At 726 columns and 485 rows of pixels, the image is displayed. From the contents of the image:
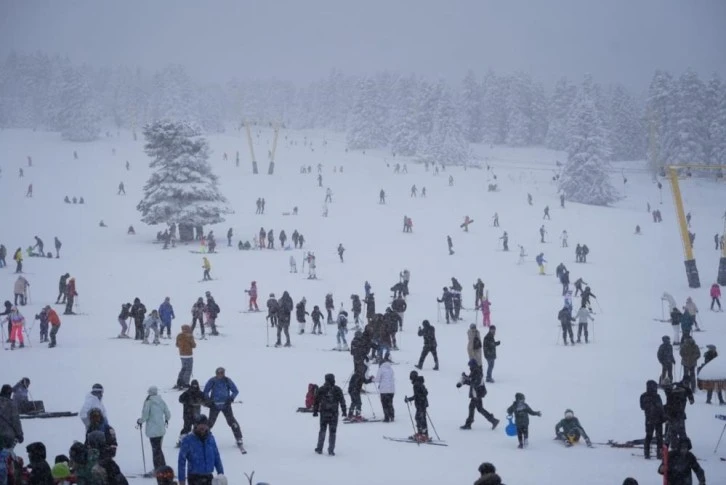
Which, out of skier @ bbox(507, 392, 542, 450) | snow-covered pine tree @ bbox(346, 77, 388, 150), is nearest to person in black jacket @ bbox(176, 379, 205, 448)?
skier @ bbox(507, 392, 542, 450)

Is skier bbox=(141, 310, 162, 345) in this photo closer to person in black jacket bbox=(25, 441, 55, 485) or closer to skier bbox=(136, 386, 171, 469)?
skier bbox=(136, 386, 171, 469)

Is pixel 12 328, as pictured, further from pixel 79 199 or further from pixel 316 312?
pixel 79 199

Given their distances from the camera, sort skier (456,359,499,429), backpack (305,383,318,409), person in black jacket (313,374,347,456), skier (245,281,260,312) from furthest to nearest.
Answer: skier (245,281,260,312), backpack (305,383,318,409), skier (456,359,499,429), person in black jacket (313,374,347,456)

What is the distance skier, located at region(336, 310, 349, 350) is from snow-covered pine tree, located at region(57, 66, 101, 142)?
78.0 meters

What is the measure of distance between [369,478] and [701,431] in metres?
6.74

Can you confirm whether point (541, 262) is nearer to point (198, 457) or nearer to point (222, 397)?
point (222, 397)

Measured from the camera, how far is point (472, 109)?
380ft

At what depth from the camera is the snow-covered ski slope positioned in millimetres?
11695

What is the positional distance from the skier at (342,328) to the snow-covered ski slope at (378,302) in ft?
2.44

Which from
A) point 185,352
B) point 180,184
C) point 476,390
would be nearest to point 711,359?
point 476,390

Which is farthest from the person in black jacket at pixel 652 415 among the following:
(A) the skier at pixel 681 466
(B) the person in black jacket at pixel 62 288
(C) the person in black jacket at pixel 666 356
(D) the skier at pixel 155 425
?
(B) the person in black jacket at pixel 62 288

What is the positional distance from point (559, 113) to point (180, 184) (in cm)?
7878

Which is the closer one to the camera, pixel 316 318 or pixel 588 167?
pixel 316 318

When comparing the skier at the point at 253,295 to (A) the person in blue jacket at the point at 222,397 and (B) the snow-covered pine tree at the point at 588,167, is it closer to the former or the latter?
(A) the person in blue jacket at the point at 222,397
